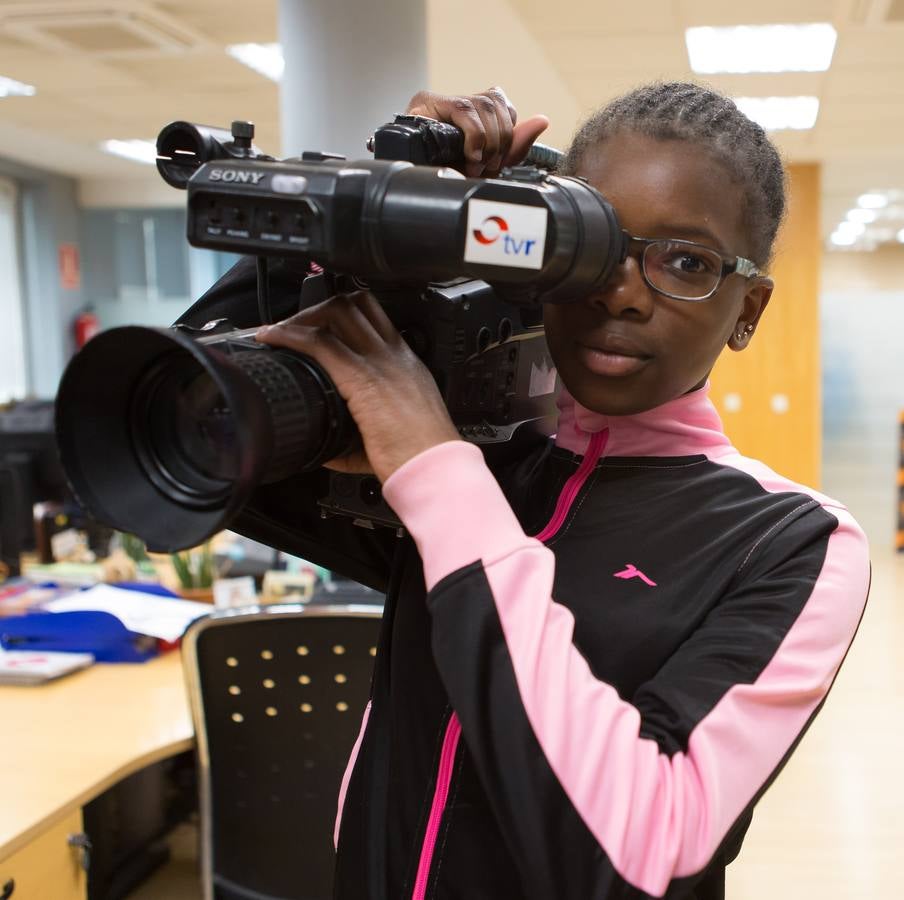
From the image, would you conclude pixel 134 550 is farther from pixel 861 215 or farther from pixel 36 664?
pixel 861 215

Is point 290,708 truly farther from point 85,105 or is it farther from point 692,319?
point 85,105

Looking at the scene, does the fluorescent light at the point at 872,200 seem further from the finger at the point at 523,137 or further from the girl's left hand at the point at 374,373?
the girl's left hand at the point at 374,373

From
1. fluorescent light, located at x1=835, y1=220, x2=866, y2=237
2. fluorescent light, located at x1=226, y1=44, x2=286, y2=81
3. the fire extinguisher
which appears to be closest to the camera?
fluorescent light, located at x1=226, y1=44, x2=286, y2=81

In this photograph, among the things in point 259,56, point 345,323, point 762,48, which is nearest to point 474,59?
point 259,56

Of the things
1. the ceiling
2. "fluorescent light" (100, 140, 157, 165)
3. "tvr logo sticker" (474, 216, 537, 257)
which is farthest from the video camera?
"fluorescent light" (100, 140, 157, 165)

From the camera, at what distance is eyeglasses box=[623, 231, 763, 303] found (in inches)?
29.2

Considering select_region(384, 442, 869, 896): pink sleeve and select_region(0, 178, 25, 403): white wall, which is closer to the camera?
select_region(384, 442, 869, 896): pink sleeve

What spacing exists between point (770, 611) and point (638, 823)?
171 millimetres

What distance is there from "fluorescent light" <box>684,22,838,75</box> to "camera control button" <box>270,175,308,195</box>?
12.0ft

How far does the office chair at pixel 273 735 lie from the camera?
5.84ft

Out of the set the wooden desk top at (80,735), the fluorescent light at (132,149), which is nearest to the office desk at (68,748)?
the wooden desk top at (80,735)

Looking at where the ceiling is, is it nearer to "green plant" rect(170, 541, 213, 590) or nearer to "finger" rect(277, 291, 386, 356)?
"green plant" rect(170, 541, 213, 590)

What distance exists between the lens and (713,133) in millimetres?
764

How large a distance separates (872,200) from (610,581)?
880 cm
